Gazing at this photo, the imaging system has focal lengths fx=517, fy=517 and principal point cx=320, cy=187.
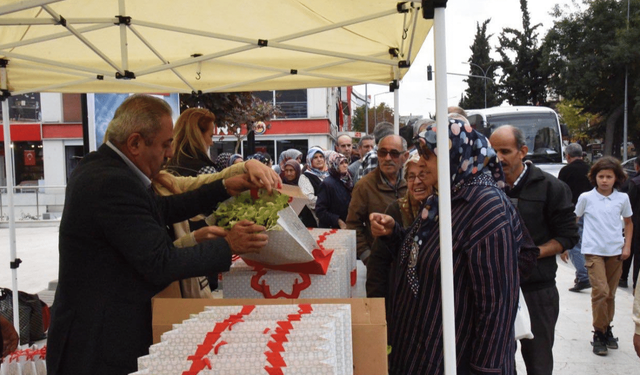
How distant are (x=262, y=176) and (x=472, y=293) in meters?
0.99

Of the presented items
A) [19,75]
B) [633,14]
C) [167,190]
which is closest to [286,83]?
[19,75]

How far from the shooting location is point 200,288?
2.36 m

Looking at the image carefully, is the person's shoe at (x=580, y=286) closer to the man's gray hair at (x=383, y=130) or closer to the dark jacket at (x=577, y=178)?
the dark jacket at (x=577, y=178)

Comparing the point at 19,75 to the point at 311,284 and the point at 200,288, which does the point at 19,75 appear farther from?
the point at 311,284

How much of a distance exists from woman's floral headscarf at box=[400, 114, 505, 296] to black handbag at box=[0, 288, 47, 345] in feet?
15.3

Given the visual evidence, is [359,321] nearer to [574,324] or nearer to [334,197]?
[334,197]

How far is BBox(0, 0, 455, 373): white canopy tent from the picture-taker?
348cm

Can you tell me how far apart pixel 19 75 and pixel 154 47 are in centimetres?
121

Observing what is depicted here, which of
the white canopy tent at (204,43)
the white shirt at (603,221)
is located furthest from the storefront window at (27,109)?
the white shirt at (603,221)

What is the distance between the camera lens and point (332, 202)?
5590 mm

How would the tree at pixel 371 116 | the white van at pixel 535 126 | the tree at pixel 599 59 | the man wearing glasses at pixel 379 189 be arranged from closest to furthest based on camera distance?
the man wearing glasses at pixel 379 189
the white van at pixel 535 126
the tree at pixel 599 59
the tree at pixel 371 116

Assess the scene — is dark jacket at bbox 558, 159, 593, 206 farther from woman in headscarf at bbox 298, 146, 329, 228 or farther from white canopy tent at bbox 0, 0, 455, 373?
white canopy tent at bbox 0, 0, 455, 373

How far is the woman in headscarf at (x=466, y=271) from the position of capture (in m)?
2.02

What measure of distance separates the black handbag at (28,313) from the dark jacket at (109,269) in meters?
3.99
